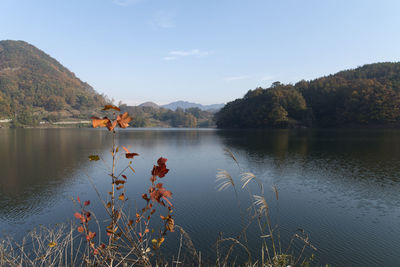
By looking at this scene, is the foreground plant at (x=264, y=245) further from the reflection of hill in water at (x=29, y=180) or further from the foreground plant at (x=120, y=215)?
the reflection of hill in water at (x=29, y=180)

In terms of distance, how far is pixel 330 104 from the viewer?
380ft

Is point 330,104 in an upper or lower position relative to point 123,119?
upper

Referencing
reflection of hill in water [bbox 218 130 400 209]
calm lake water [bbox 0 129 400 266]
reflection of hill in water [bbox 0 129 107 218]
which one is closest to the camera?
calm lake water [bbox 0 129 400 266]

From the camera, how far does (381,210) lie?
13500mm

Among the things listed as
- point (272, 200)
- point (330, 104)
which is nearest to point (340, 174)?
point (272, 200)

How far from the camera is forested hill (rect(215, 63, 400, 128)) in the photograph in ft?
320

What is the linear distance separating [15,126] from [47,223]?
15754 centimetres

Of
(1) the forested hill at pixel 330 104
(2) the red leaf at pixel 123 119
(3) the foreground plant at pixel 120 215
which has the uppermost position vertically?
(1) the forested hill at pixel 330 104

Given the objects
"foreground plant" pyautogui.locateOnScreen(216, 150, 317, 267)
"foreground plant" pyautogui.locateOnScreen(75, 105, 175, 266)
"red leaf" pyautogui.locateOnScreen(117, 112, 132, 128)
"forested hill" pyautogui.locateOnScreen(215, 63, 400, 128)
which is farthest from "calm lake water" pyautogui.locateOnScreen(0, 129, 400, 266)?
"forested hill" pyautogui.locateOnScreen(215, 63, 400, 128)

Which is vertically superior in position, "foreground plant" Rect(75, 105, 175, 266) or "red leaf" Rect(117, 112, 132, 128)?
"red leaf" Rect(117, 112, 132, 128)

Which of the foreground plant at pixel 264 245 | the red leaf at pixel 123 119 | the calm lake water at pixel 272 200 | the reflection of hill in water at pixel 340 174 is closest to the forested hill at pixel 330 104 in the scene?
the reflection of hill in water at pixel 340 174

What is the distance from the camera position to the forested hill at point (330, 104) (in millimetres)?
97562

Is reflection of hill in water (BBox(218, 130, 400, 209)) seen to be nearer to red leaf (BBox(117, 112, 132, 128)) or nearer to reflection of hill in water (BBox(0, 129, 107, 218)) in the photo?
red leaf (BBox(117, 112, 132, 128))

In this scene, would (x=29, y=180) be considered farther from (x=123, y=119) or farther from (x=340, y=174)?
(x=340, y=174)
